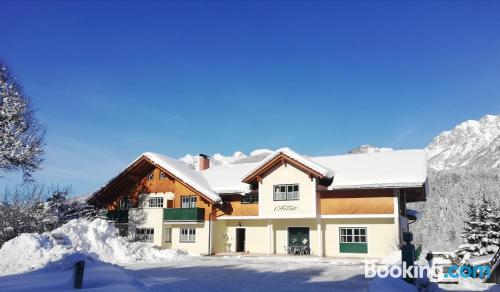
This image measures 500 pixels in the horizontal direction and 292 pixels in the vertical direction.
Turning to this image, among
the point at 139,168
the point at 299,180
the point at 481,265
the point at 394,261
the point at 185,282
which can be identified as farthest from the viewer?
the point at 139,168

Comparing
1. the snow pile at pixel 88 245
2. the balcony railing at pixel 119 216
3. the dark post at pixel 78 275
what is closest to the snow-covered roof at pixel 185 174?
the snow pile at pixel 88 245

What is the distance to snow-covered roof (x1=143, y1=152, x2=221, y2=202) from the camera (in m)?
29.5

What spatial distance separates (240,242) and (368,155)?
11244mm

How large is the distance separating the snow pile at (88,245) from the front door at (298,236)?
7212 mm

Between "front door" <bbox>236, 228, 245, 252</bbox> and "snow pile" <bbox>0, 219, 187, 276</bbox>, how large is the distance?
4404 mm

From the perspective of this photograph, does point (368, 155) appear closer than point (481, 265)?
No

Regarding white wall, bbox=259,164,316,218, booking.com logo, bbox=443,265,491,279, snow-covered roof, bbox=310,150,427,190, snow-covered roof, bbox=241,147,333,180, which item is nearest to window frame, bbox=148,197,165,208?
snow-covered roof, bbox=241,147,333,180

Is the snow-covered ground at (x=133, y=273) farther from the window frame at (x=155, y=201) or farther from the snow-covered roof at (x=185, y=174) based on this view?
the window frame at (x=155, y=201)

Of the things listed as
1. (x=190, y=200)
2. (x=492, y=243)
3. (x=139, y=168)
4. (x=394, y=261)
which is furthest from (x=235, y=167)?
(x=492, y=243)

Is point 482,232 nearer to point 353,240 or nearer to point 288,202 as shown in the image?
point 353,240

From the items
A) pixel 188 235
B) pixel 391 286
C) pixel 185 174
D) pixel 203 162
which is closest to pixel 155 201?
pixel 185 174

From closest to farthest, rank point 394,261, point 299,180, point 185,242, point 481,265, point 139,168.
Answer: point 481,265
point 394,261
point 299,180
point 185,242
point 139,168

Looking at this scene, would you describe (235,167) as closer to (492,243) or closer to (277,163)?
(277,163)

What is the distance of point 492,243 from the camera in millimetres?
28797
